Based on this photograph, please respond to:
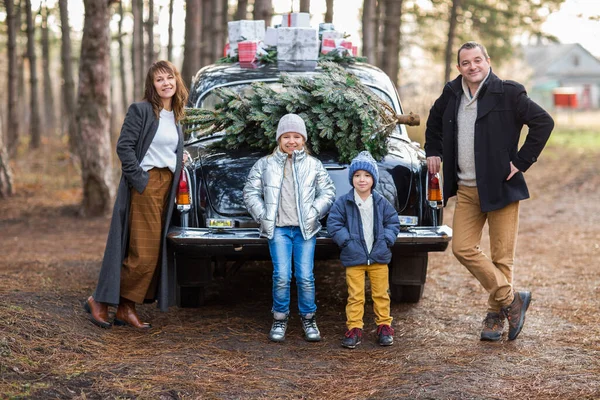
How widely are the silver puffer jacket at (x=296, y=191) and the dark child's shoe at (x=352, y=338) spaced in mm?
787

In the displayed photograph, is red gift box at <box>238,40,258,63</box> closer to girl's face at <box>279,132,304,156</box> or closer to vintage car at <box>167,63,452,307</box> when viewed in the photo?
vintage car at <box>167,63,452,307</box>

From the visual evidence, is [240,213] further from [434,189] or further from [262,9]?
[262,9]

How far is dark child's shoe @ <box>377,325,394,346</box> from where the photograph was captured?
5.77 metres

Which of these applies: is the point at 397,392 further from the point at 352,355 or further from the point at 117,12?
the point at 117,12

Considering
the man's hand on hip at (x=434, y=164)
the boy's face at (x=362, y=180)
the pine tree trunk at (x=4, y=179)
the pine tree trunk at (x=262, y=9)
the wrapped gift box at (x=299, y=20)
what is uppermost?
the pine tree trunk at (x=262, y=9)

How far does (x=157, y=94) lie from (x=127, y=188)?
770mm

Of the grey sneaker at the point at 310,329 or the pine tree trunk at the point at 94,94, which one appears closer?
the grey sneaker at the point at 310,329

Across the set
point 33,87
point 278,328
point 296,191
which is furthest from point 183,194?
point 33,87

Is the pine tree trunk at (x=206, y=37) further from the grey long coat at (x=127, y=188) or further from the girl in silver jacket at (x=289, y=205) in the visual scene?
the girl in silver jacket at (x=289, y=205)

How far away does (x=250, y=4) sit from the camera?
86.1ft

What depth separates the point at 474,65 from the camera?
5672 millimetres

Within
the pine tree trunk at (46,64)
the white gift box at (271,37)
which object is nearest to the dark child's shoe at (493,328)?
the white gift box at (271,37)

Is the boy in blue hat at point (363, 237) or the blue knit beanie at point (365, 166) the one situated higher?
the blue knit beanie at point (365, 166)

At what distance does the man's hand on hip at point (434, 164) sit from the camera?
6164 millimetres
